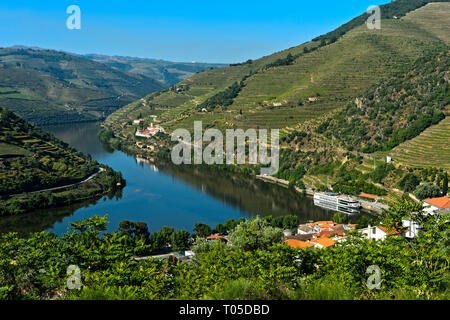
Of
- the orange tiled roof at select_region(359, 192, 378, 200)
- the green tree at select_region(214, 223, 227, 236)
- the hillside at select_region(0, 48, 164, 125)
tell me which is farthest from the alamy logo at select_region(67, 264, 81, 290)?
the hillside at select_region(0, 48, 164, 125)

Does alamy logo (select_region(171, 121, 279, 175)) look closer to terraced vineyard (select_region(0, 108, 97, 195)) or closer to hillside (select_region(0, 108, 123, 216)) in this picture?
hillside (select_region(0, 108, 123, 216))

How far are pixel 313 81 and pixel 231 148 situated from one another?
20875 mm

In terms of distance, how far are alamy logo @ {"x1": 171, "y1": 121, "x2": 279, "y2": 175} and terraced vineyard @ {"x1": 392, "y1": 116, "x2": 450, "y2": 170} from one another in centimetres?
1308

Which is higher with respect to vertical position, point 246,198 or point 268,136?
point 268,136

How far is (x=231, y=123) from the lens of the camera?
54469mm

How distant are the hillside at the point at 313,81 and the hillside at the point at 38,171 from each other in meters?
21.3

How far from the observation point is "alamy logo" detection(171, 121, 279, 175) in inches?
1750

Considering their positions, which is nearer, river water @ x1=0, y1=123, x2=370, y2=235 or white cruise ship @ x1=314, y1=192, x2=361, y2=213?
river water @ x1=0, y1=123, x2=370, y2=235

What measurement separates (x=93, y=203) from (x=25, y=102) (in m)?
82.8

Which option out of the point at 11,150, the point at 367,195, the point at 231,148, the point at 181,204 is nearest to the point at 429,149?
the point at 367,195

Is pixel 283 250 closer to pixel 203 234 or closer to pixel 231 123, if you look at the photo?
pixel 203 234

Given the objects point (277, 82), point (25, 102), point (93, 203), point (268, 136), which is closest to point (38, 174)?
point (93, 203)

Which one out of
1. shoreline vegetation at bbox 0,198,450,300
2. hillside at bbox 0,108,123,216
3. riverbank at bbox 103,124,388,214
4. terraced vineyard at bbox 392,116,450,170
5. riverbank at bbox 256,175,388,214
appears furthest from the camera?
hillside at bbox 0,108,123,216
